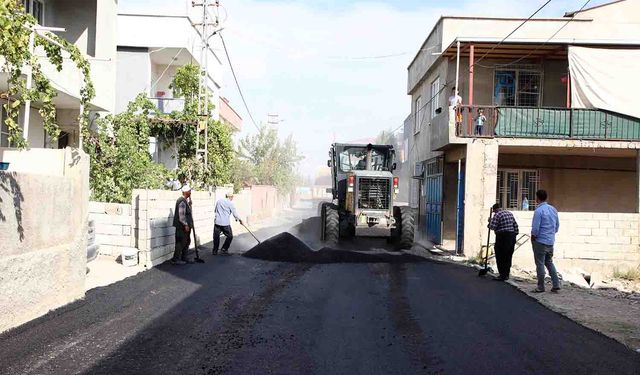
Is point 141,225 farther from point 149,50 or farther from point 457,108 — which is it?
point 149,50

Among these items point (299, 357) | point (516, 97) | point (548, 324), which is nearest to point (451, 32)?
point (516, 97)

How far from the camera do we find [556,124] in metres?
16.0

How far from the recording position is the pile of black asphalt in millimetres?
13727

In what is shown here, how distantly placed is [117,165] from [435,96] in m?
10.7

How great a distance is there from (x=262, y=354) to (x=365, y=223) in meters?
10.6

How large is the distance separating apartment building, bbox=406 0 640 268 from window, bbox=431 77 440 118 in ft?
0.14

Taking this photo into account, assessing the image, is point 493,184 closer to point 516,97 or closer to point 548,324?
point 516,97

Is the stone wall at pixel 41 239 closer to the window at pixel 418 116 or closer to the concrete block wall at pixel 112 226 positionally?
the concrete block wall at pixel 112 226

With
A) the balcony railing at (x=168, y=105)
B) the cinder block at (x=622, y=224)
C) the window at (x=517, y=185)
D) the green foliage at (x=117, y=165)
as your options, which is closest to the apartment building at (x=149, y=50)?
the balcony railing at (x=168, y=105)

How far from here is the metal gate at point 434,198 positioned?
1897 centimetres

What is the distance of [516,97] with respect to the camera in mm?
18688

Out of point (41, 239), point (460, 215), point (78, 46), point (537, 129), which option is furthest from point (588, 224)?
point (78, 46)

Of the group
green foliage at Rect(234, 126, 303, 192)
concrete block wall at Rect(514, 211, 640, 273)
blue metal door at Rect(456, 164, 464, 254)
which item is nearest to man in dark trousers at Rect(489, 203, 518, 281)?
concrete block wall at Rect(514, 211, 640, 273)

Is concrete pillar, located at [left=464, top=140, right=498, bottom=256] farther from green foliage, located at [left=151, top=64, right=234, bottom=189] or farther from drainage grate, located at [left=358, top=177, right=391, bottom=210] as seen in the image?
green foliage, located at [left=151, top=64, right=234, bottom=189]
